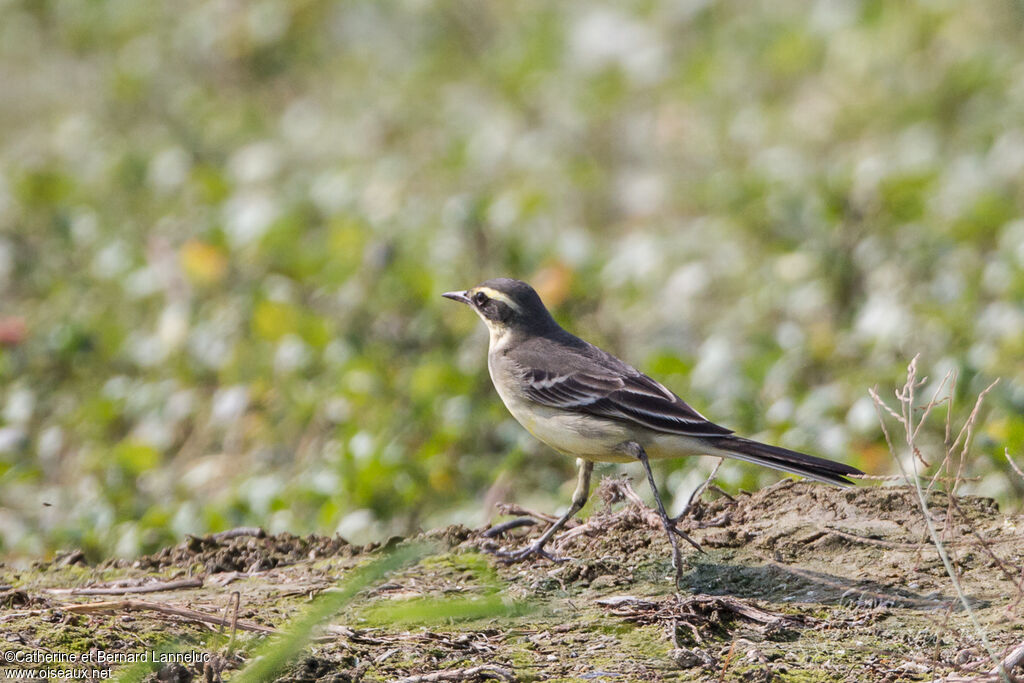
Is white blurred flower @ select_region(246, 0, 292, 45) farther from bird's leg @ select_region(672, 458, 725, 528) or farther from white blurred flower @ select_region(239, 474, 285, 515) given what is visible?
bird's leg @ select_region(672, 458, 725, 528)

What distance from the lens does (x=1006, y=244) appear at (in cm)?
1070

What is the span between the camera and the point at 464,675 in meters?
4.92

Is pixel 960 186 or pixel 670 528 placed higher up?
pixel 960 186

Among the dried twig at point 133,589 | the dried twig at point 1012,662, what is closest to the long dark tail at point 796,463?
the dried twig at point 1012,662

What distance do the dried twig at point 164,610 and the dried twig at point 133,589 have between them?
0.49 m

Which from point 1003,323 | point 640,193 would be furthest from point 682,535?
point 640,193

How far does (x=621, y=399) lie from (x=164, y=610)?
2.45 metres

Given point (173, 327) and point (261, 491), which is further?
point (173, 327)

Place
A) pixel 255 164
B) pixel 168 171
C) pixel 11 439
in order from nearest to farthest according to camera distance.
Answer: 1. pixel 11 439
2. pixel 255 164
3. pixel 168 171

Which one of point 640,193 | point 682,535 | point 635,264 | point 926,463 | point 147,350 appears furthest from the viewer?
point 640,193

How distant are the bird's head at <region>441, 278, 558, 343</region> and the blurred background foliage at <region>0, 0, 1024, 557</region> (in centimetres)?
136

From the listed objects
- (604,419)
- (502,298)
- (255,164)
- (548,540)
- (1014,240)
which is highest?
(255,164)

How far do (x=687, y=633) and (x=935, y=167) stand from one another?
9.35 meters

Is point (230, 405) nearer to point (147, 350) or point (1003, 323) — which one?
point (147, 350)
